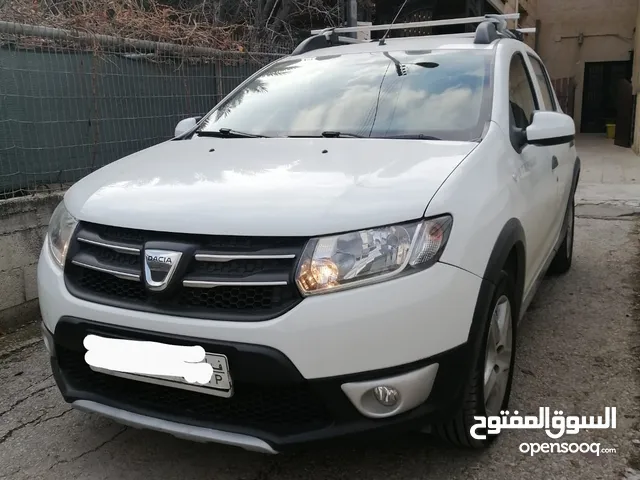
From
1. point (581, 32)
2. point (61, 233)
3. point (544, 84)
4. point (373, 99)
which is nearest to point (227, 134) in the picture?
point (373, 99)

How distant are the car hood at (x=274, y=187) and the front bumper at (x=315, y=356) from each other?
28cm

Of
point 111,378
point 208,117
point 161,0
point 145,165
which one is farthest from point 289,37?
point 111,378

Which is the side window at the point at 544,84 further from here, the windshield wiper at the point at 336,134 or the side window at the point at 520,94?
the windshield wiper at the point at 336,134

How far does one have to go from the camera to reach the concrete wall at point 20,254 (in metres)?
3.96

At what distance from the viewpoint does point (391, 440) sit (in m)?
2.54

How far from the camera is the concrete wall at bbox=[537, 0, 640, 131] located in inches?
814

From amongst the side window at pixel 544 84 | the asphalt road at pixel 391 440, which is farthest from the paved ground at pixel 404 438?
the side window at pixel 544 84

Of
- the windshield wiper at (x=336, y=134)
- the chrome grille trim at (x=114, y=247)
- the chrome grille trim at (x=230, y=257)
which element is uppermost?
the windshield wiper at (x=336, y=134)

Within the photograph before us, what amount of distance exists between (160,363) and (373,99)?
1.73 metres

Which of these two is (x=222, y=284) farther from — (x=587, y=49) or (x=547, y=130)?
(x=587, y=49)

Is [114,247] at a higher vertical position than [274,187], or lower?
lower

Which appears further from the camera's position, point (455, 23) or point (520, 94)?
point (455, 23)

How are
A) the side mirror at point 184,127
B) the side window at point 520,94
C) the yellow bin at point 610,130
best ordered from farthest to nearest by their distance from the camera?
1. the yellow bin at point 610,130
2. the side mirror at point 184,127
3. the side window at point 520,94

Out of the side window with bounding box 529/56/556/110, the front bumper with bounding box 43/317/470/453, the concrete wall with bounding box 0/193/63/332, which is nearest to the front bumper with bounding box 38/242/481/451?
the front bumper with bounding box 43/317/470/453
